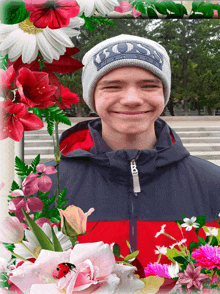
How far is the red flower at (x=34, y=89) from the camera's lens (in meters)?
0.47

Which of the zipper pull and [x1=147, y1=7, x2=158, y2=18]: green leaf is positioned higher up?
[x1=147, y1=7, x2=158, y2=18]: green leaf

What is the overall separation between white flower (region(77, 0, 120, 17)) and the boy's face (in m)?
0.26

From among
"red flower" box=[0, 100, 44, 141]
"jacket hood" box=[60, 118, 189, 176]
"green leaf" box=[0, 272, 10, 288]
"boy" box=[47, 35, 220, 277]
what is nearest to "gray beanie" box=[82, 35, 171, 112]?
"boy" box=[47, 35, 220, 277]

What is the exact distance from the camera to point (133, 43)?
0.88m

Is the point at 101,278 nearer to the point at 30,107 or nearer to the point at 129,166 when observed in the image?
the point at 30,107

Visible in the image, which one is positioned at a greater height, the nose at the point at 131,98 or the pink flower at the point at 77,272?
the nose at the point at 131,98

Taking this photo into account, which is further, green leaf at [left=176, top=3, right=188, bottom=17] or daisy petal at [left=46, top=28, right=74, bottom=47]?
green leaf at [left=176, top=3, right=188, bottom=17]

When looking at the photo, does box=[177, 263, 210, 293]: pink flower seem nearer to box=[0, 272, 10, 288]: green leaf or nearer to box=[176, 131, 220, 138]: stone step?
box=[0, 272, 10, 288]: green leaf

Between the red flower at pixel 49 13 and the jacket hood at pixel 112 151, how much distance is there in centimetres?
46

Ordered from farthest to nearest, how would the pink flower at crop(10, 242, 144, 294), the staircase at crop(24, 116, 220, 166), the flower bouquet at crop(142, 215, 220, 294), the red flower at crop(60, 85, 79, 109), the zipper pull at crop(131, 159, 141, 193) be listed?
the staircase at crop(24, 116, 220, 166) < the zipper pull at crop(131, 159, 141, 193) < the red flower at crop(60, 85, 79, 109) < the flower bouquet at crop(142, 215, 220, 294) < the pink flower at crop(10, 242, 144, 294)

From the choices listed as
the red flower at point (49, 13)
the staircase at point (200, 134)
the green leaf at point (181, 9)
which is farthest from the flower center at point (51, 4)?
the staircase at point (200, 134)

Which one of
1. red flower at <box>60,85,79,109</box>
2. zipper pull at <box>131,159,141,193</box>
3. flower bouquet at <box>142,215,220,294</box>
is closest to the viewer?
flower bouquet at <box>142,215,220,294</box>

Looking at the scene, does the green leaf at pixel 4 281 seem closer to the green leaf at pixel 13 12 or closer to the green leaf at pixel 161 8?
the green leaf at pixel 13 12

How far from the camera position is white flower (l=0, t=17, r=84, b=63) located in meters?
0.49
